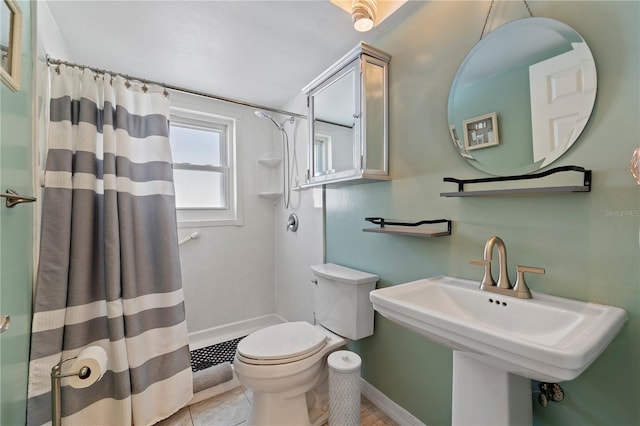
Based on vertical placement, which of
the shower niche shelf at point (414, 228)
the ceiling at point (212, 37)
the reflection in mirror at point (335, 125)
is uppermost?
the ceiling at point (212, 37)

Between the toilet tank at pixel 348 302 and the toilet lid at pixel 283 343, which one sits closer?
the toilet lid at pixel 283 343

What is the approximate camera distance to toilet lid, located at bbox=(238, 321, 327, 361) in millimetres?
1335

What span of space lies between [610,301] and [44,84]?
2403 mm

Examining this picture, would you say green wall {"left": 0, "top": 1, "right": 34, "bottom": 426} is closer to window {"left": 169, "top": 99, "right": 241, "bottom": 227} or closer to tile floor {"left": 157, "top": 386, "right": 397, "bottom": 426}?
tile floor {"left": 157, "top": 386, "right": 397, "bottom": 426}

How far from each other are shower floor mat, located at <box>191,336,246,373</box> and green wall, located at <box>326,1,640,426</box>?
1.12 meters

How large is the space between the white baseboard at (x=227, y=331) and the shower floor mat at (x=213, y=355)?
0.08 metres

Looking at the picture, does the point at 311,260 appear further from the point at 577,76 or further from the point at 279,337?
the point at 577,76

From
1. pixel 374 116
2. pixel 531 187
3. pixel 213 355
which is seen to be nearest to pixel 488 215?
pixel 531 187

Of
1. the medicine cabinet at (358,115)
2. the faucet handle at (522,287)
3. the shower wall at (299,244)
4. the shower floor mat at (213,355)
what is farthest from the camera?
the shower wall at (299,244)

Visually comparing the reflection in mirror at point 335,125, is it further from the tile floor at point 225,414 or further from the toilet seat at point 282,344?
the tile floor at point 225,414

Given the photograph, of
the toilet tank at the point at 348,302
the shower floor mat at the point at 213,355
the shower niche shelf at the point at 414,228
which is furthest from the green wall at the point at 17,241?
the shower niche shelf at the point at 414,228

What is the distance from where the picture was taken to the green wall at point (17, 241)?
909 millimetres

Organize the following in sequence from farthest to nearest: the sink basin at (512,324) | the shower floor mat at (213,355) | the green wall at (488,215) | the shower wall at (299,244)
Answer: the shower wall at (299,244) < the shower floor mat at (213,355) < the green wall at (488,215) < the sink basin at (512,324)

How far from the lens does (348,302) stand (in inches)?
61.6
